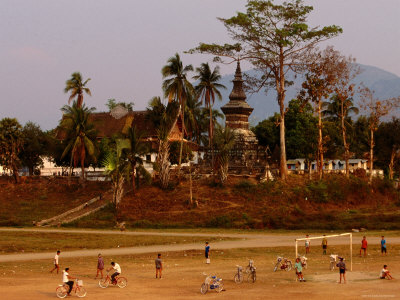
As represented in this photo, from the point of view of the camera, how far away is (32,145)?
91.9 m

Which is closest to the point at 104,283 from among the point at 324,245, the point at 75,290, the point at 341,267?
the point at 75,290

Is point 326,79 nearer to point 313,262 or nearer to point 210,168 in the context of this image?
point 210,168

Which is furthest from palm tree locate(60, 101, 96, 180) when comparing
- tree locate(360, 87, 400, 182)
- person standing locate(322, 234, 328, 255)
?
person standing locate(322, 234, 328, 255)

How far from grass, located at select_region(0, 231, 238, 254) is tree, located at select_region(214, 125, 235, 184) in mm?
19756

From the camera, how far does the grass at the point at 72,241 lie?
46562mm

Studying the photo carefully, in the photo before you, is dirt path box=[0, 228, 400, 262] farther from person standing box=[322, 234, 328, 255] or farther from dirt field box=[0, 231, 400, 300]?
person standing box=[322, 234, 328, 255]

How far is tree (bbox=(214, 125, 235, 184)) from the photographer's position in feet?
233

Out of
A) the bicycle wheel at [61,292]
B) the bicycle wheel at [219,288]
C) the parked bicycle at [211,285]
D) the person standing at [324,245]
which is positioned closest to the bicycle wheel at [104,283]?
the bicycle wheel at [61,292]

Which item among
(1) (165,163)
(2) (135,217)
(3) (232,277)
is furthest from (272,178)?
(3) (232,277)

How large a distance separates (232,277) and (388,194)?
155 ft

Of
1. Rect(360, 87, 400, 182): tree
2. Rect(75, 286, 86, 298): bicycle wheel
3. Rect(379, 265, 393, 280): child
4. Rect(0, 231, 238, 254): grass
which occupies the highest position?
Rect(360, 87, 400, 182): tree

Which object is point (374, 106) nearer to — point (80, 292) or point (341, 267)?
point (341, 267)

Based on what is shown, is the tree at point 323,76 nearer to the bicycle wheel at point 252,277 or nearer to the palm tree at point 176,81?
the palm tree at point 176,81

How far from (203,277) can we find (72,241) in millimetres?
19326
